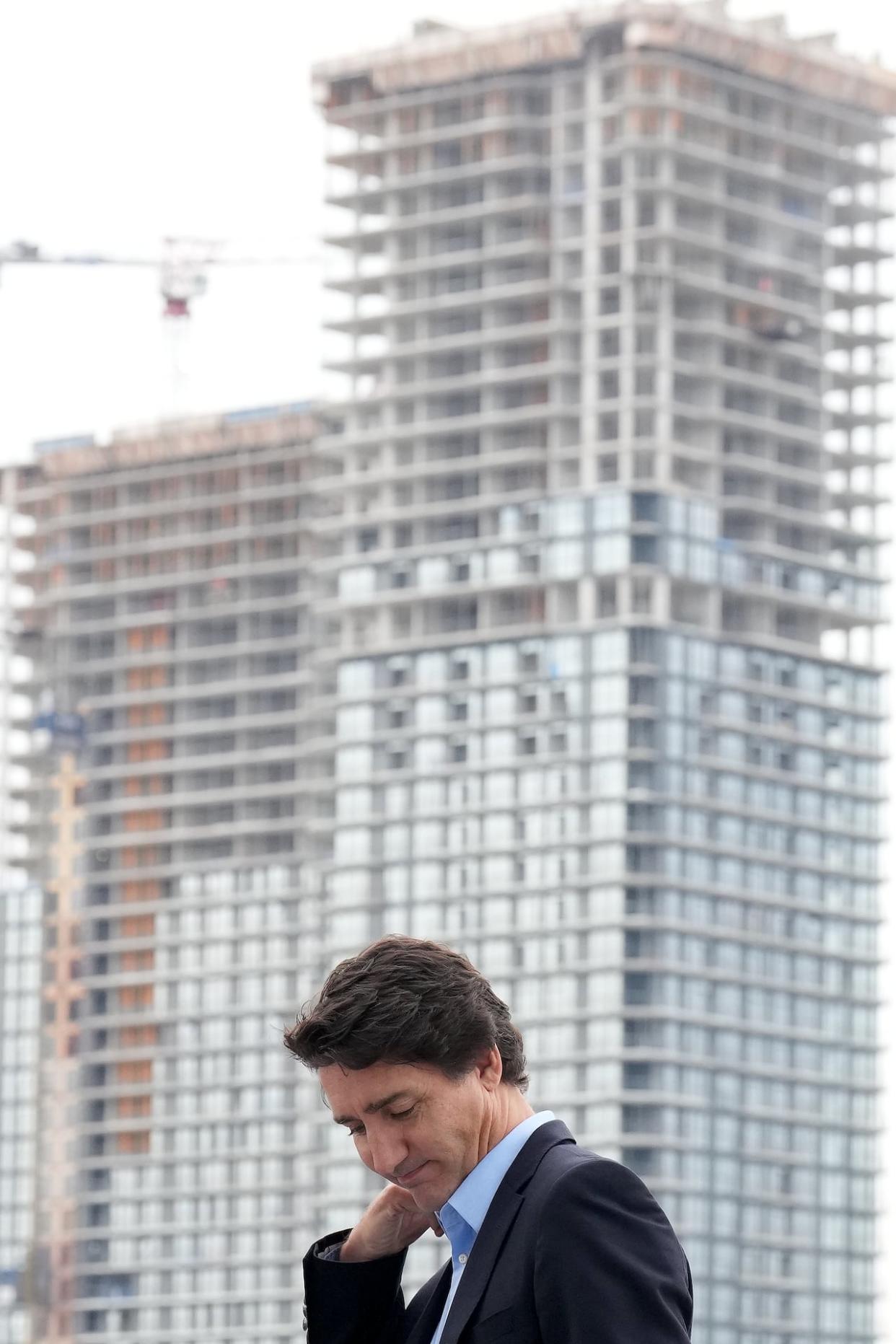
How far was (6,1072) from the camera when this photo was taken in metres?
125

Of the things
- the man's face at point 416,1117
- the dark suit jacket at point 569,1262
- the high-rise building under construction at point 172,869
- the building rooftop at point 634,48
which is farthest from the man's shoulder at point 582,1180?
the building rooftop at point 634,48

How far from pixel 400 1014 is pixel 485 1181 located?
30cm

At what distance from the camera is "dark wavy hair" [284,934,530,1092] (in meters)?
3.88

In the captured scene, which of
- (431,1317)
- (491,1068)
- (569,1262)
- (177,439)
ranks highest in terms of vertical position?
(177,439)

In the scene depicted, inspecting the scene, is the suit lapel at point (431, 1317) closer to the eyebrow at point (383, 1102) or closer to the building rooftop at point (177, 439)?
the eyebrow at point (383, 1102)

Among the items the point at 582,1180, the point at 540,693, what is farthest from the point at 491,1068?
the point at 540,693

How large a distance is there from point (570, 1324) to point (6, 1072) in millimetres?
123276

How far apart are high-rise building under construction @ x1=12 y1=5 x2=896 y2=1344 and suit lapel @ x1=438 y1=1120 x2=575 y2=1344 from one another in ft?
335

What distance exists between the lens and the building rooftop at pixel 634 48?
11688cm

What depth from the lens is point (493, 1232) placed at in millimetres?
3951

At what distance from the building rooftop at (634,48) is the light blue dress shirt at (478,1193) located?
377 feet

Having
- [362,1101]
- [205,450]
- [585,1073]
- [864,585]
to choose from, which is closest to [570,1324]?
[362,1101]

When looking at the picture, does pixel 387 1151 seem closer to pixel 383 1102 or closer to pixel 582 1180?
pixel 383 1102

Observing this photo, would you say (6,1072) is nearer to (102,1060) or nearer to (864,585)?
(102,1060)
